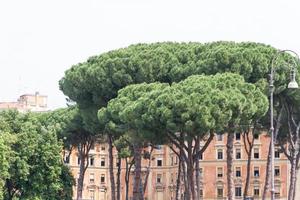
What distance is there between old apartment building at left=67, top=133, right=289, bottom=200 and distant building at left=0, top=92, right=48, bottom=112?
24236mm

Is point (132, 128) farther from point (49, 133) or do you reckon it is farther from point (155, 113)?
point (49, 133)

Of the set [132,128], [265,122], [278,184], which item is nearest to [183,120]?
[132,128]

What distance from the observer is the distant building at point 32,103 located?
128m

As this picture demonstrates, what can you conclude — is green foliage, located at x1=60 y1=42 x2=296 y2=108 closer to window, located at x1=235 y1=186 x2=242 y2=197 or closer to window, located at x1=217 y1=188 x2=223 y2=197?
window, located at x1=235 y1=186 x2=242 y2=197

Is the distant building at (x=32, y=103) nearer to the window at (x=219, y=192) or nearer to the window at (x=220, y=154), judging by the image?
the window at (x=220, y=154)

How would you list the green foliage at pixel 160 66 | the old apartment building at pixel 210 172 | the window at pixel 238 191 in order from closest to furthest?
the green foliage at pixel 160 66 → the old apartment building at pixel 210 172 → the window at pixel 238 191

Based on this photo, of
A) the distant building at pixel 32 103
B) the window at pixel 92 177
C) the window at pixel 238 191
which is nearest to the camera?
the window at pixel 238 191

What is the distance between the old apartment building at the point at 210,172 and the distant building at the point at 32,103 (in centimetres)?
2424

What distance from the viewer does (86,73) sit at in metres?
56.3

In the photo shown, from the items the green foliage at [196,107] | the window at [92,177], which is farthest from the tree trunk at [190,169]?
the window at [92,177]

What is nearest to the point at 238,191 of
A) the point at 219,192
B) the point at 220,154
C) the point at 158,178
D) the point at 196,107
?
the point at 219,192

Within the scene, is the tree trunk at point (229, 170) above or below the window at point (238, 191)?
above

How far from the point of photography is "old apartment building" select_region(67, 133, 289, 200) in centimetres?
9494

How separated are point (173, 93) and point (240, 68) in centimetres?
654
